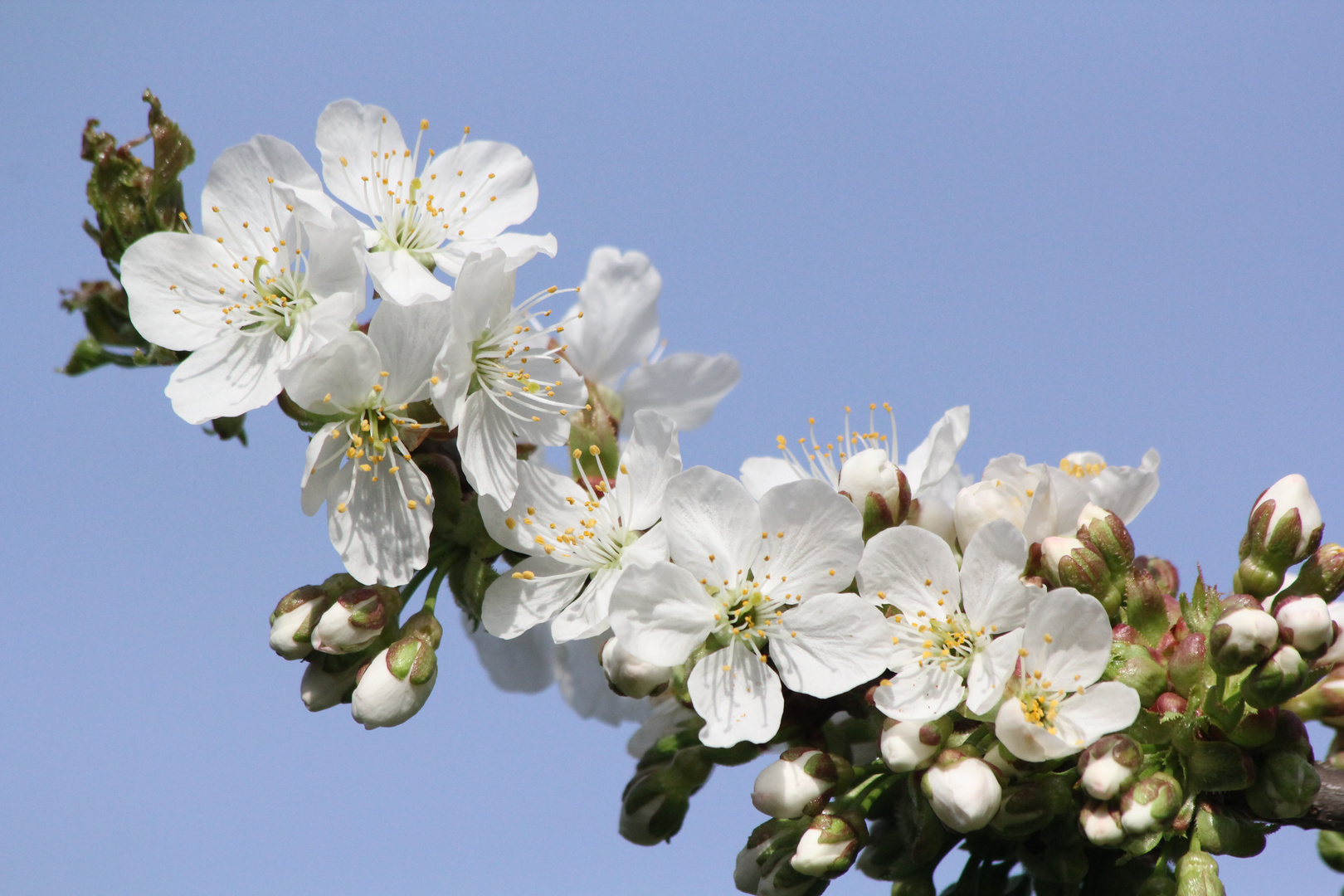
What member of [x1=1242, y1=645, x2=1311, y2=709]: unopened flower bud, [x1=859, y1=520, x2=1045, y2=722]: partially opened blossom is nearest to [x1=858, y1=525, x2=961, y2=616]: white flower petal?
[x1=859, y1=520, x2=1045, y2=722]: partially opened blossom

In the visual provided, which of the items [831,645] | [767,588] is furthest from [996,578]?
[767,588]

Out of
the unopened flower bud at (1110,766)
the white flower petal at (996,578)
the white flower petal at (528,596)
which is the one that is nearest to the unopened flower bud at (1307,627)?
the unopened flower bud at (1110,766)

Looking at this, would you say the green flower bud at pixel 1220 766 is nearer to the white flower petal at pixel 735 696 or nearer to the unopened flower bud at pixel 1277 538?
the unopened flower bud at pixel 1277 538

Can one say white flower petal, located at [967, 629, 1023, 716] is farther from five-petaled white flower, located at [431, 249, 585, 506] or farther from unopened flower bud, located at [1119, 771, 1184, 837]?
five-petaled white flower, located at [431, 249, 585, 506]

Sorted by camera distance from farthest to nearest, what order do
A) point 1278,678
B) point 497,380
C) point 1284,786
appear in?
point 497,380 < point 1284,786 < point 1278,678

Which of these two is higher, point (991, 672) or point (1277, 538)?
point (1277, 538)

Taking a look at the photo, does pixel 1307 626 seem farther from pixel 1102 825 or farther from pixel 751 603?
pixel 751 603
